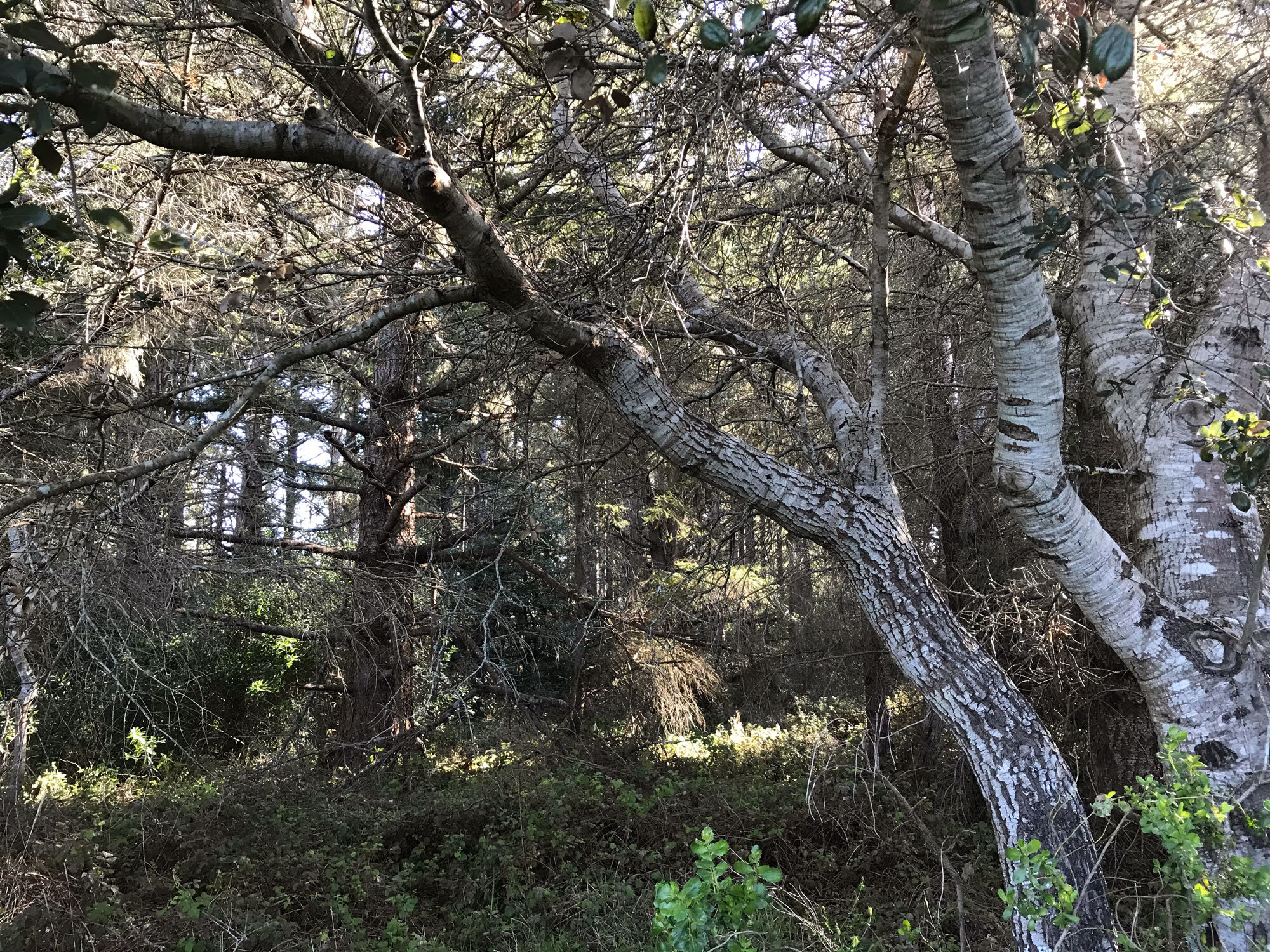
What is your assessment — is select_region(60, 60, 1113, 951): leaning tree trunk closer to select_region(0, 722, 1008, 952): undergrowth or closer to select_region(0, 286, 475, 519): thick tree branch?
select_region(0, 286, 475, 519): thick tree branch

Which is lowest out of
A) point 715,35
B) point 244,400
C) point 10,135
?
point 10,135

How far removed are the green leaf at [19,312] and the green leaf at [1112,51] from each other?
187 centimetres

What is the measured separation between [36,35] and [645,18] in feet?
3.59

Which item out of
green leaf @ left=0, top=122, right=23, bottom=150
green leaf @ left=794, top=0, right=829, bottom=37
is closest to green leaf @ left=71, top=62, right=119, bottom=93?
green leaf @ left=0, top=122, right=23, bottom=150

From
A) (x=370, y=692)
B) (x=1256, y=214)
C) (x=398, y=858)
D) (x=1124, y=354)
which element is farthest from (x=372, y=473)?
(x=1256, y=214)

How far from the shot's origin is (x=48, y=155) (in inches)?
49.0

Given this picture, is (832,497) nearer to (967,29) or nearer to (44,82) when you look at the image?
(967,29)

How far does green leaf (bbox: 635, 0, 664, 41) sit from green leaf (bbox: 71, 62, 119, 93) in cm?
99

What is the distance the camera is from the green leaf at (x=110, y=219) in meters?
1.18

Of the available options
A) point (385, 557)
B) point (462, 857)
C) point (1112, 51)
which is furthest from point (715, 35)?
point (385, 557)

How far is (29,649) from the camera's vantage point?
13.9 ft

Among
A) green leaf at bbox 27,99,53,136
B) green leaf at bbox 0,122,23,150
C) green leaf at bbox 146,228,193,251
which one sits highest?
green leaf at bbox 146,228,193,251

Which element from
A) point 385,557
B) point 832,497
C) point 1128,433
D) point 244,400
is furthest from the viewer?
point 385,557

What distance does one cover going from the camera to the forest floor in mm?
4156
